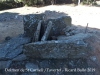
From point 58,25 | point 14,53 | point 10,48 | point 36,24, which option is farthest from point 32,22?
point 14,53

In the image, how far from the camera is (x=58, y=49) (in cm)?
342

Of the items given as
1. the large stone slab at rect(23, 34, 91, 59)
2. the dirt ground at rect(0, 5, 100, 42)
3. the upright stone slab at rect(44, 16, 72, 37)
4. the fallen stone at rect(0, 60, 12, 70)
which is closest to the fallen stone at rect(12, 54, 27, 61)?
the fallen stone at rect(0, 60, 12, 70)

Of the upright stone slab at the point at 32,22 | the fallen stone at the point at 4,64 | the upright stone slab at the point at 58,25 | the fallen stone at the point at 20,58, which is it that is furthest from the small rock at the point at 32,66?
the upright stone slab at the point at 32,22

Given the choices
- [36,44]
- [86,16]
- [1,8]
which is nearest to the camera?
[36,44]

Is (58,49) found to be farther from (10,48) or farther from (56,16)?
(56,16)

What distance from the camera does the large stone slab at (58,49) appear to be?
11.1 feet

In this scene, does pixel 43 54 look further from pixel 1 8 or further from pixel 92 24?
pixel 1 8

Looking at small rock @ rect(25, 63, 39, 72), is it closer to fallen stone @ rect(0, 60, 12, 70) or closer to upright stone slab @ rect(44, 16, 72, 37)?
fallen stone @ rect(0, 60, 12, 70)

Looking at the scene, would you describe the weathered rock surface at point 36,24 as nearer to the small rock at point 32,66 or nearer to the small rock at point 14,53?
the small rock at point 14,53

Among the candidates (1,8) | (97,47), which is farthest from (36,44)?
(1,8)

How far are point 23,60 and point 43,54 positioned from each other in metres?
0.45

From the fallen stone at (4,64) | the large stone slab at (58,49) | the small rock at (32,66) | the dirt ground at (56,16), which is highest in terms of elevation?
the large stone slab at (58,49)

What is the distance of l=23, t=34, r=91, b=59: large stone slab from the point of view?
11.1 feet

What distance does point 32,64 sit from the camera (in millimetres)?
3580
